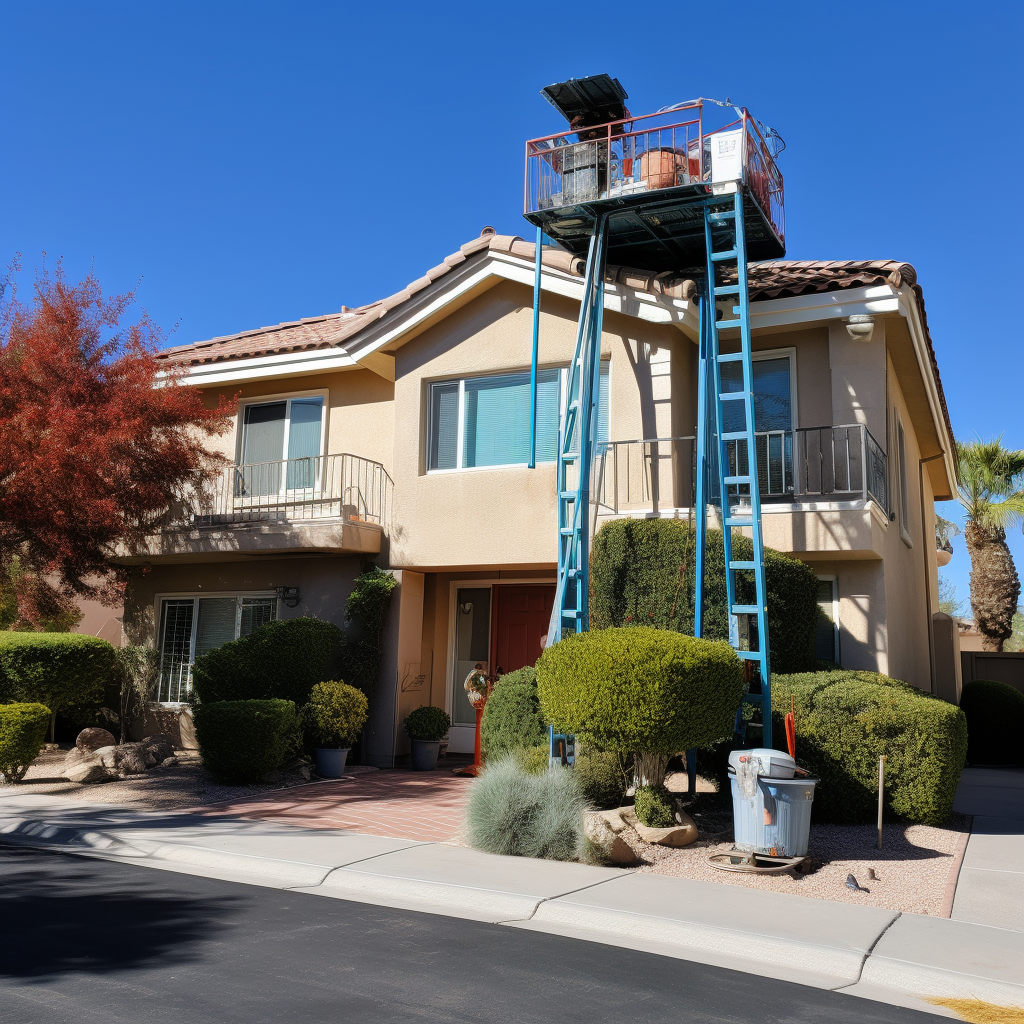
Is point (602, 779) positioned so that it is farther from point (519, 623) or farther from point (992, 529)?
point (992, 529)

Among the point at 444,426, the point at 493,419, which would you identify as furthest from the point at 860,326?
the point at 444,426

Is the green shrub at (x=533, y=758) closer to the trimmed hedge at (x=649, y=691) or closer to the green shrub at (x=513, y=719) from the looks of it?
the green shrub at (x=513, y=719)

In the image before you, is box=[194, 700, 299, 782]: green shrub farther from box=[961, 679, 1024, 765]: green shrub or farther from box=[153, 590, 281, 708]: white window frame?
box=[961, 679, 1024, 765]: green shrub

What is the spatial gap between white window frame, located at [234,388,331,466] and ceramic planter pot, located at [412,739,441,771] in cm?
478

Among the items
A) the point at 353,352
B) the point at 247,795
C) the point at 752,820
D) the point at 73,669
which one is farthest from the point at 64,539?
the point at 752,820

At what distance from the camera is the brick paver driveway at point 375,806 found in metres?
9.55

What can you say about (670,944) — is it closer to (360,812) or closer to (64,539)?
(360,812)

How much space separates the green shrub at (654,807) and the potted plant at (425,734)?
508 cm

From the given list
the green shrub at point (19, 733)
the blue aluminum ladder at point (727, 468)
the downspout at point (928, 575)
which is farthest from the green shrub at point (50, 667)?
the downspout at point (928, 575)

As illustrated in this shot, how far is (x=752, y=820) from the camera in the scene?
8047mm

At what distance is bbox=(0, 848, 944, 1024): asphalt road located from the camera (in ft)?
15.3

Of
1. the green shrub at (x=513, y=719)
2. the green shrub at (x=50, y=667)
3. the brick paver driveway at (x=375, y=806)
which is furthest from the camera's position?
the green shrub at (x=50, y=667)

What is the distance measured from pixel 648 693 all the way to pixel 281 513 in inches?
328

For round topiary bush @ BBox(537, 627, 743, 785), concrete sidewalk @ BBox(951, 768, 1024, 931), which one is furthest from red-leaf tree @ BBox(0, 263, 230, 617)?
concrete sidewalk @ BBox(951, 768, 1024, 931)
